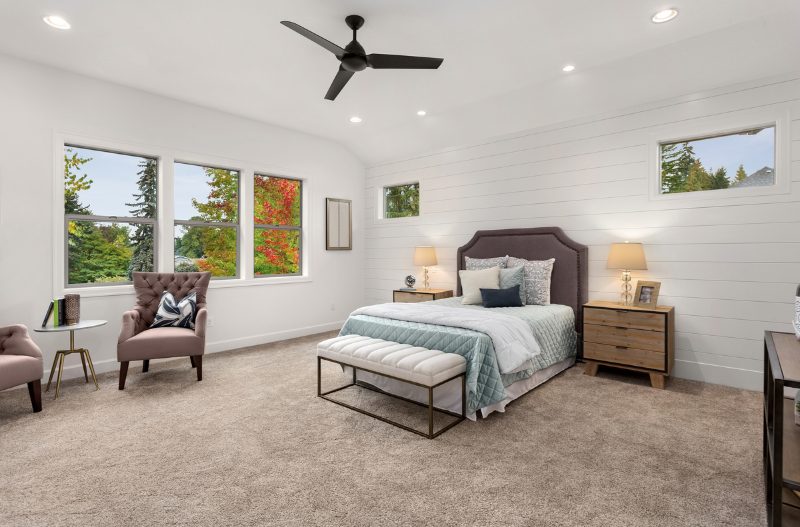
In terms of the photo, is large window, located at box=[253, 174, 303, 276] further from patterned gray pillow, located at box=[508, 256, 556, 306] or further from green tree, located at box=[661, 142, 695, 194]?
green tree, located at box=[661, 142, 695, 194]

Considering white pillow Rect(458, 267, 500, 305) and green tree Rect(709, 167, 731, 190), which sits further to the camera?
white pillow Rect(458, 267, 500, 305)

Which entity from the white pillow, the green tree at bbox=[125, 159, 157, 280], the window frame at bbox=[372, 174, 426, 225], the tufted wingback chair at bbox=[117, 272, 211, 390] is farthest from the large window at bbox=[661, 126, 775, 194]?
the green tree at bbox=[125, 159, 157, 280]

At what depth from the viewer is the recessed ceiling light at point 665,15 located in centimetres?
279

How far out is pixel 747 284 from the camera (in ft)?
11.3

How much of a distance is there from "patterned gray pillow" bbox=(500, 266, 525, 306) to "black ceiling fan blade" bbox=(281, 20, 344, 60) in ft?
8.64

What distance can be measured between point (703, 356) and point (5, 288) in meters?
6.12

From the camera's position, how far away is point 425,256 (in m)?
5.46

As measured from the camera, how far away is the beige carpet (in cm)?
180

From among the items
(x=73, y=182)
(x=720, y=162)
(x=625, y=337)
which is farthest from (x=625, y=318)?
(x=73, y=182)

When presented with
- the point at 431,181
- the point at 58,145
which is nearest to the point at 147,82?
the point at 58,145

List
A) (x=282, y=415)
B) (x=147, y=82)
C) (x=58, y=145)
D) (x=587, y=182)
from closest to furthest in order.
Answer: (x=282, y=415) < (x=58, y=145) < (x=147, y=82) < (x=587, y=182)

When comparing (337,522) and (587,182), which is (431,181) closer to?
(587,182)

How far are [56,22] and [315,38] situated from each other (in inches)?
80.0

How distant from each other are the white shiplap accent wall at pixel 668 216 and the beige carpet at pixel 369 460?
1.69 feet
